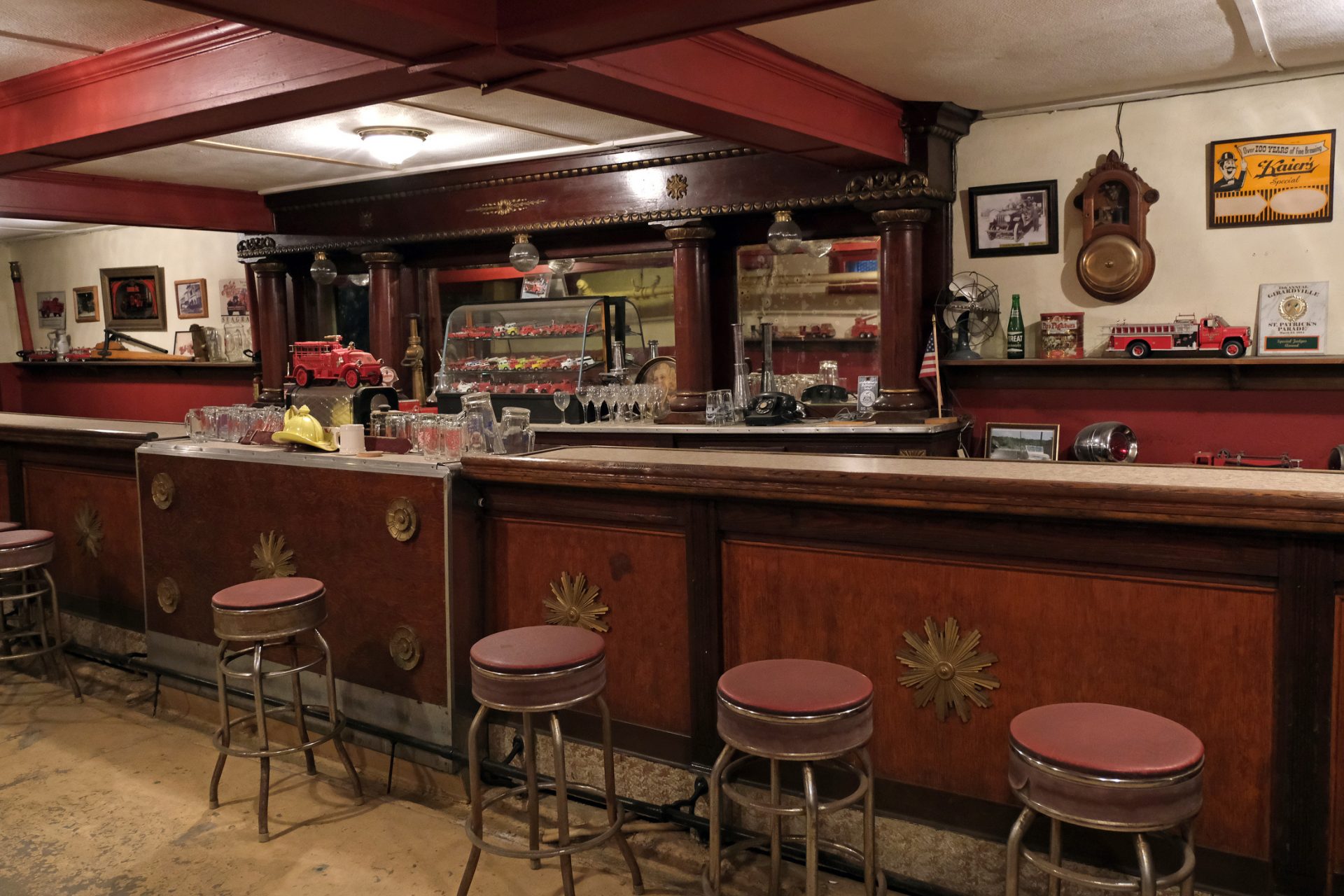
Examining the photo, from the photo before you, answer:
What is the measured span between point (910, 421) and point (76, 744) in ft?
13.8

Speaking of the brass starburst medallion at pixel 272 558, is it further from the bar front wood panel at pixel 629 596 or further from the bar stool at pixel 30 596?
the bar stool at pixel 30 596

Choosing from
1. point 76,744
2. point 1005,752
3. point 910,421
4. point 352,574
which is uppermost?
point 910,421

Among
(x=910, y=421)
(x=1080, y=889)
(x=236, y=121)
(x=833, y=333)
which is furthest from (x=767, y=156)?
(x=1080, y=889)

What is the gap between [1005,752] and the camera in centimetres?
251

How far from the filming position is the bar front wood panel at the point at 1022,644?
2.24m

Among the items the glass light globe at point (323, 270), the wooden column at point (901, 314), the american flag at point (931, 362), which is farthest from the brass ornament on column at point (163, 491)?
the american flag at point (931, 362)

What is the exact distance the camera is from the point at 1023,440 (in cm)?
554

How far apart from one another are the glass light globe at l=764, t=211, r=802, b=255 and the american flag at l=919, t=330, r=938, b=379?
939mm

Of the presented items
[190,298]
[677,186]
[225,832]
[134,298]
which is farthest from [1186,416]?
[134,298]

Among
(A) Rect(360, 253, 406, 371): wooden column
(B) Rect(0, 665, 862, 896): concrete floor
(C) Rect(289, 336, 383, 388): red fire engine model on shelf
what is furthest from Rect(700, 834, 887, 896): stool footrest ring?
(A) Rect(360, 253, 406, 371): wooden column

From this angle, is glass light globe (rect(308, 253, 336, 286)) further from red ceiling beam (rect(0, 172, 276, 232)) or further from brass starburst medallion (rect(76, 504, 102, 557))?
brass starburst medallion (rect(76, 504, 102, 557))

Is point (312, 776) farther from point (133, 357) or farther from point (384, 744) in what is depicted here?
point (133, 357)

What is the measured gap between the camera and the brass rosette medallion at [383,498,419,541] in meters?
3.37

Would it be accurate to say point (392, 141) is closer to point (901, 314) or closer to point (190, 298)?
point (901, 314)
